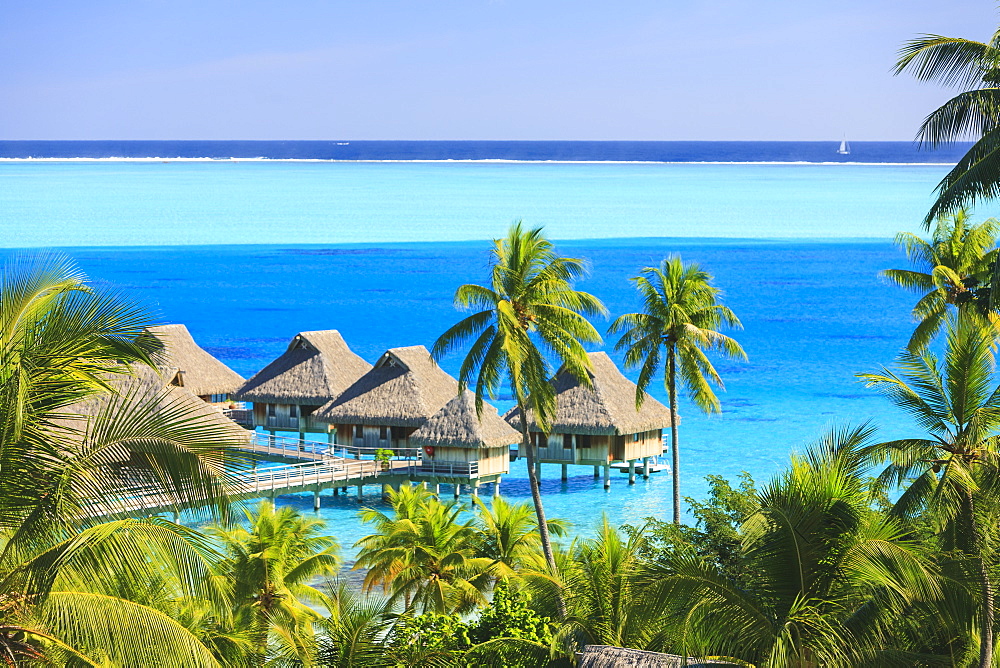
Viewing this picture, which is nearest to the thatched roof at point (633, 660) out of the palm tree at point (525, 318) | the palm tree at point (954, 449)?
the palm tree at point (954, 449)

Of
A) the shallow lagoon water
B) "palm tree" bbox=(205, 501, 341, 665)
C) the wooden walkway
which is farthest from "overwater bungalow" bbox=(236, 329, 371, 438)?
"palm tree" bbox=(205, 501, 341, 665)

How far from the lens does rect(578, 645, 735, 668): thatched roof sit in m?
12.5

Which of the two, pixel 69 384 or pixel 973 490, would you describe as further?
pixel 973 490

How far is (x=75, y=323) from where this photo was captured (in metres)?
9.55

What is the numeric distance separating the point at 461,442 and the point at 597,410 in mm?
4846

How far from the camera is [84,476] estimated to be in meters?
9.20

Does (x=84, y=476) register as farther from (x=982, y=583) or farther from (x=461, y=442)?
(x=461, y=442)

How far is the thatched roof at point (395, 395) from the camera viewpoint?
41156 millimetres

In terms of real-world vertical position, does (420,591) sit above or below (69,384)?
below

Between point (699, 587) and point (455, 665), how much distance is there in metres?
5.64

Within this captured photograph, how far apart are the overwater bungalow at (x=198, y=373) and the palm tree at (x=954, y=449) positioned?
113 feet

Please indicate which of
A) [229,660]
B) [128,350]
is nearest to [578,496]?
[229,660]

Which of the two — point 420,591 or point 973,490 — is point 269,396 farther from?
point 973,490

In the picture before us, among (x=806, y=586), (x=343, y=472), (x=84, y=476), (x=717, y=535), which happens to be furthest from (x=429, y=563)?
(x=343, y=472)
